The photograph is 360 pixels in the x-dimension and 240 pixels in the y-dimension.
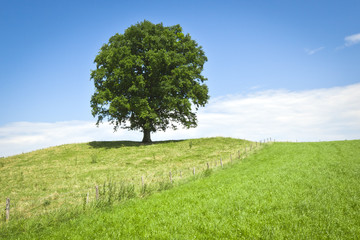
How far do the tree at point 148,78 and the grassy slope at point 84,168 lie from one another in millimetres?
6240

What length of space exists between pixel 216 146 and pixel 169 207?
94.8 ft

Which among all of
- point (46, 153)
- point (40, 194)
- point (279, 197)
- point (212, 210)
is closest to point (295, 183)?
point (279, 197)

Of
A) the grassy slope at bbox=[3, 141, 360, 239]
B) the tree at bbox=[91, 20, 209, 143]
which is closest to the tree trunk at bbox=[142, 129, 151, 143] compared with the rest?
the tree at bbox=[91, 20, 209, 143]

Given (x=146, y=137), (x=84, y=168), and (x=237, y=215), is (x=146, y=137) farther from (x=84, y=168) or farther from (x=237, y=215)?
(x=237, y=215)

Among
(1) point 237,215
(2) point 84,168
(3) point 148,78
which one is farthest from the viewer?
(3) point 148,78

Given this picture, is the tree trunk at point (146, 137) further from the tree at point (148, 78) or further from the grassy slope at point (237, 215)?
the grassy slope at point (237, 215)

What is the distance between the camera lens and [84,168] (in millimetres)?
29172

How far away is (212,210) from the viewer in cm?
1173

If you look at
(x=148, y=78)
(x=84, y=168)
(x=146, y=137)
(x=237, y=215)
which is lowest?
(x=237, y=215)

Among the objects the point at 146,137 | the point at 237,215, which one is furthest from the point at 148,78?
the point at 237,215

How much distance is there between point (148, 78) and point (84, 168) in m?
22.0

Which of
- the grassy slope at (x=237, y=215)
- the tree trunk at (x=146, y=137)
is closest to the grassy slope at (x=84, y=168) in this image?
the tree trunk at (x=146, y=137)

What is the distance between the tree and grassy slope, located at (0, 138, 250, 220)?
624 centimetres

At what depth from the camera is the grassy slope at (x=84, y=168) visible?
1852 centimetres
